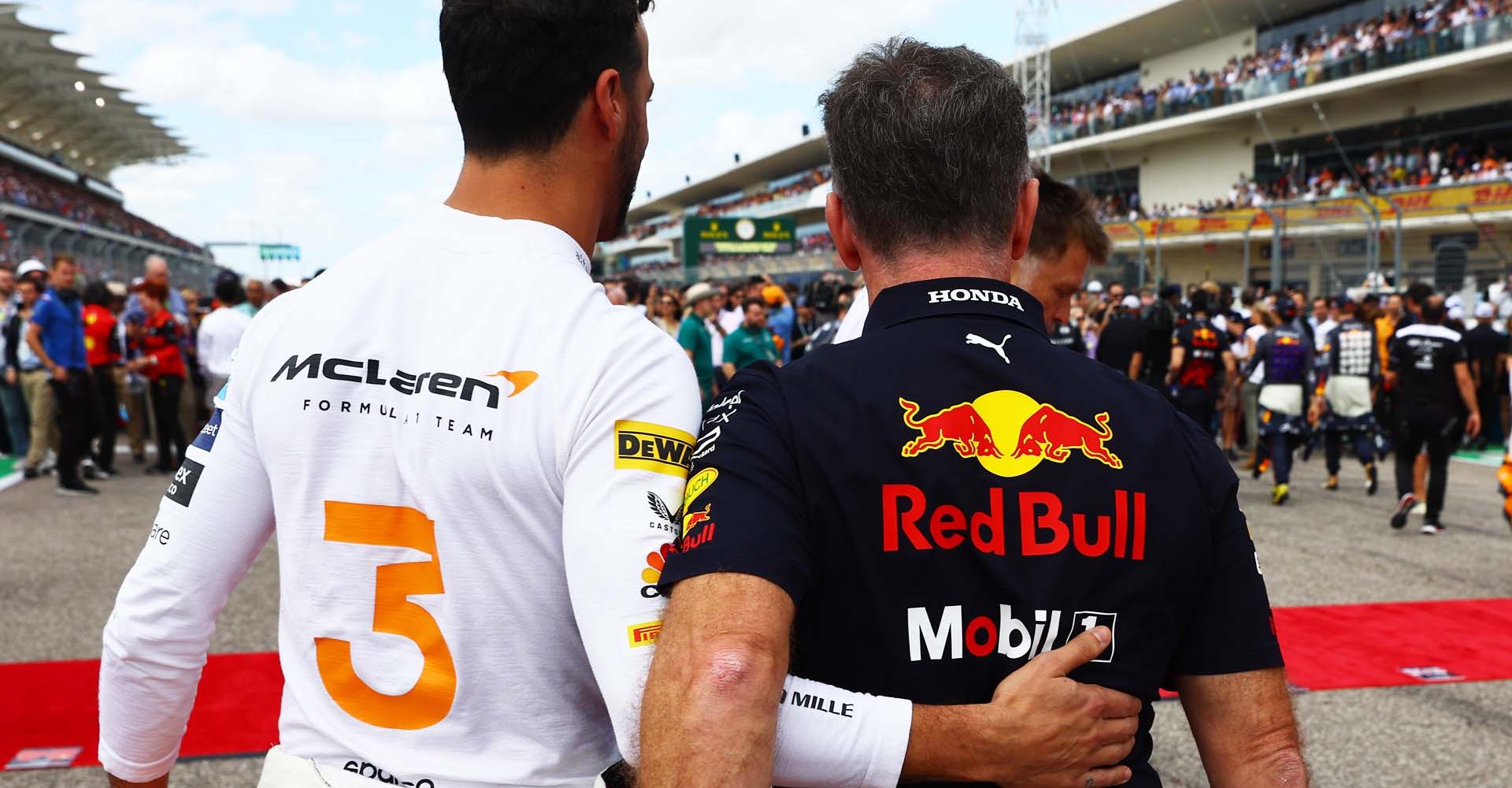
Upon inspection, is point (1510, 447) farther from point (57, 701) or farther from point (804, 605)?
point (57, 701)

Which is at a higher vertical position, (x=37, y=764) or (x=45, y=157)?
(x=45, y=157)

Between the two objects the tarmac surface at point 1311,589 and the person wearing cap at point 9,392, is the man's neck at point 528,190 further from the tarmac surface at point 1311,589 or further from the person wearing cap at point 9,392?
the person wearing cap at point 9,392

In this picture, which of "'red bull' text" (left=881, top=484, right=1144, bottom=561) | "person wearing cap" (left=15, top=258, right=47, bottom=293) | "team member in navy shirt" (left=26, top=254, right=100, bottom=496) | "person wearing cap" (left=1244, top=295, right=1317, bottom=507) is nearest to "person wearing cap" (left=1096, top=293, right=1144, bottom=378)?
"person wearing cap" (left=1244, top=295, right=1317, bottom=507)

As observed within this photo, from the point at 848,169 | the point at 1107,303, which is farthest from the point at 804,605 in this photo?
the point at 1107,303

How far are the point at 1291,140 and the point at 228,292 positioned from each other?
101 feet

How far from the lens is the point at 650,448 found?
118 centimetres

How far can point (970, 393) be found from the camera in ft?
4.14

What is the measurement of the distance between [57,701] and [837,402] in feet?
13.9

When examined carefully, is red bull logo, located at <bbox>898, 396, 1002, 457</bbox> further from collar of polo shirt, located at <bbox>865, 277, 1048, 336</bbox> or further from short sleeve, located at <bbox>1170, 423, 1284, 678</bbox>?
short sleeve, located at <bbox>1170, 423, 1284, 678</bbox>

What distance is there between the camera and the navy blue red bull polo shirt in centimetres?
120

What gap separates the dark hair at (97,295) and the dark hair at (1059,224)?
939 centimetres

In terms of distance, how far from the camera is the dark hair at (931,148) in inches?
52.1

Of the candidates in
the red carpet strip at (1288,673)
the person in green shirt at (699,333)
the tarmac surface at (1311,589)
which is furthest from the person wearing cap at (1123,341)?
the red carpet strip at (1288,673)

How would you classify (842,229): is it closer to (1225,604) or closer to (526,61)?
(526,61)
